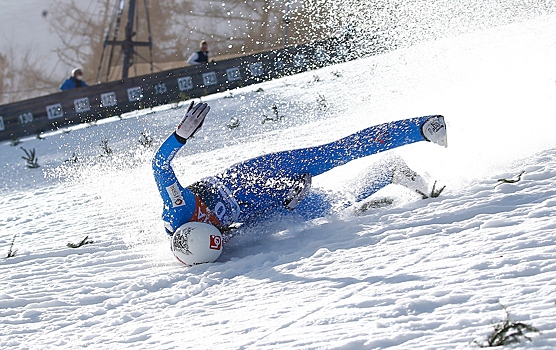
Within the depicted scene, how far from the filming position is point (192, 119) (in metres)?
3.91

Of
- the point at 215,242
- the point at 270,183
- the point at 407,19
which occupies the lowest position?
the point at 215,242

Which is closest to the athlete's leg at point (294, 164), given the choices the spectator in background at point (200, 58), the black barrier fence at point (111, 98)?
the black barrier fence at point (111, 98)

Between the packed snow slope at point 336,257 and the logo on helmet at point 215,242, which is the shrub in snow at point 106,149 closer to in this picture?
the packed snow slope at point 336,257

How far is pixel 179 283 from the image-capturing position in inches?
153

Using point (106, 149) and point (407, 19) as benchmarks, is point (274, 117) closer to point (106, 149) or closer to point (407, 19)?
point (106, 149)

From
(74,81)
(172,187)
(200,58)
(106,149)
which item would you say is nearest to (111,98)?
(74,81)

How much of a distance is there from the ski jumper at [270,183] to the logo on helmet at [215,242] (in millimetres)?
207

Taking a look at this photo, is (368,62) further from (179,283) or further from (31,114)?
(179,283)

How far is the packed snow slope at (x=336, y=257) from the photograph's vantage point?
267 cm

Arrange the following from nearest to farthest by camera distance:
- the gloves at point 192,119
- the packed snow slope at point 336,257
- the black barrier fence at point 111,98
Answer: the packed snow slope at point 336,257
the gloves at point 192,119
the black barrier fence at point 111,98

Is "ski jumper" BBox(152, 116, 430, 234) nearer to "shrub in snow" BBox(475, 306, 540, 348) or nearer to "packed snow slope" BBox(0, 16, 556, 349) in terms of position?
"packed snow slope" BBox(0, 16, 556, 349)

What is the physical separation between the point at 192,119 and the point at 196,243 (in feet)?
2.60

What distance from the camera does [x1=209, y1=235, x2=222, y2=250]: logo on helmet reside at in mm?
4121

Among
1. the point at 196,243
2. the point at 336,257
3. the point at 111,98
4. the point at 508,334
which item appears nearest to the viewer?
the point at 508,334
